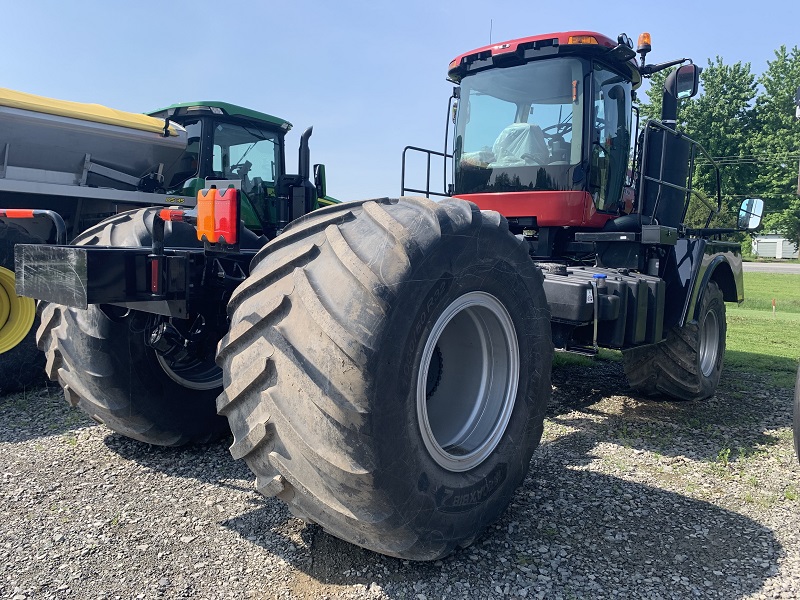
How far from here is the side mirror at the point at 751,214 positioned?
559 cm

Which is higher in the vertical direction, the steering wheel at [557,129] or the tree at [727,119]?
the tree at [727,119]

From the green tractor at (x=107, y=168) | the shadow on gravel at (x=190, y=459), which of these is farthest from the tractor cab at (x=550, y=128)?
the shadow on gravel at (x=190, y=459)

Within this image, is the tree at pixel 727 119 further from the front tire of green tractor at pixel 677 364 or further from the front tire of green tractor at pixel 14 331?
the front tire of green tractor at pixel 14 331

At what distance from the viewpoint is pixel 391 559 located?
253 centimetres

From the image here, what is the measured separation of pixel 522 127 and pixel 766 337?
6.95 meters

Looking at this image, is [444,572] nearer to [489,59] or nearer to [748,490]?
[748,490]

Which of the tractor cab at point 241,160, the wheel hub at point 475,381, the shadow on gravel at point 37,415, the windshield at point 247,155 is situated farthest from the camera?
the windshield at point 247,155

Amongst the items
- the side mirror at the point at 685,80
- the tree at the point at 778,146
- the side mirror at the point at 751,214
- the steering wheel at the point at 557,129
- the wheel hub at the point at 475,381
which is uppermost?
the tree at the point at 778,146

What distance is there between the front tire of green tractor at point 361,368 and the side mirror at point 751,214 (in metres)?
4.02

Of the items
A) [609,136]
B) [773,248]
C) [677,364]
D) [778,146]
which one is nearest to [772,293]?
[677,364]

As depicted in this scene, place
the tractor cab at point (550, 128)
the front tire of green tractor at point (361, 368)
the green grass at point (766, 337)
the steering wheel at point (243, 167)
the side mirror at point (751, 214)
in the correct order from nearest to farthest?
the front tire of green tractor at point (361, 368)
the tractor cab at point (550, 128)
the side mirror at point (751, 214)
the green grass at point (766, 337)
the steering wheel at point (243, 167)

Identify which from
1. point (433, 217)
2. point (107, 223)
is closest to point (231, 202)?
point (433, 217)

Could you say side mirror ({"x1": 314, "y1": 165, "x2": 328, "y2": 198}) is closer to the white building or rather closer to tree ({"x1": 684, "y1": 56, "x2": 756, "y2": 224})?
tree ({"x1": 684, "y1": 56, "x2": 756, "y2": 224})

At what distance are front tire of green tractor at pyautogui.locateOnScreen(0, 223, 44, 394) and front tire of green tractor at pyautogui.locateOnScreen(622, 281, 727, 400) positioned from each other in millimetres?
4888
